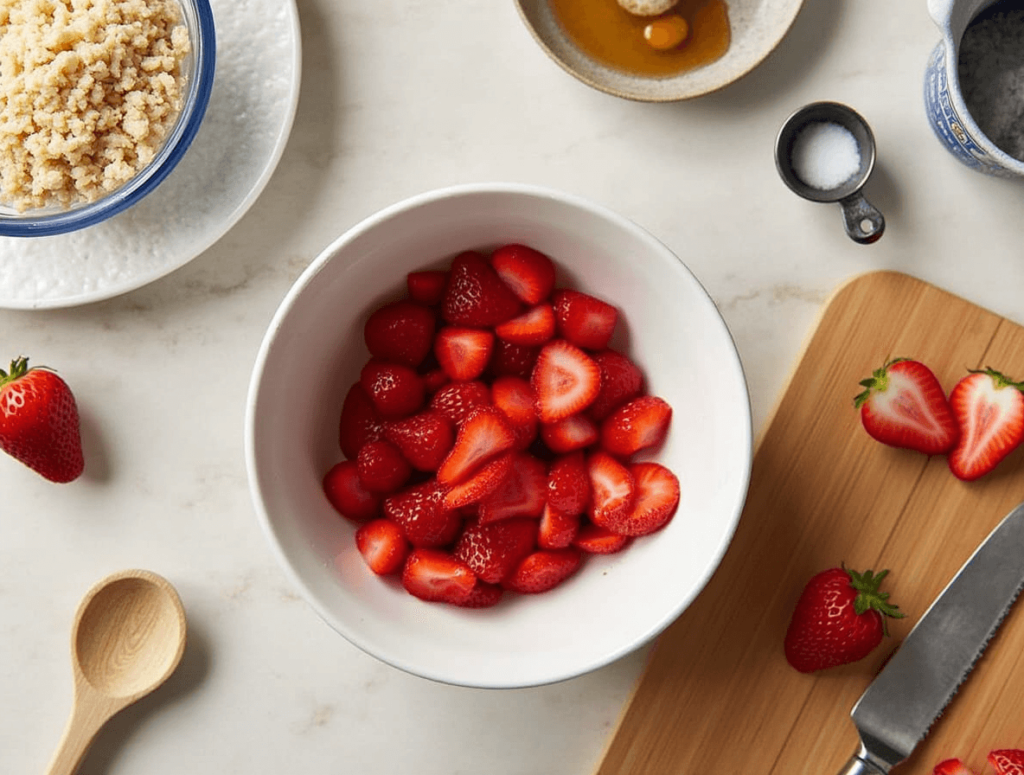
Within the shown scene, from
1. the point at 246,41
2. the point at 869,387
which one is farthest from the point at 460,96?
the point at 869,387

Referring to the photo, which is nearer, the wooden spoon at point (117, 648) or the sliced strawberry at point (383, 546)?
the sliced strawberry at point (383, 546)

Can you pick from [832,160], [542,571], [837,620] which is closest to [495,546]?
[542,571]

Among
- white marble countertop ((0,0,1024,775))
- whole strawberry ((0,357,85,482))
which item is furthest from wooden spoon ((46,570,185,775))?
Result: whole strawberry ((0,357,85,482))

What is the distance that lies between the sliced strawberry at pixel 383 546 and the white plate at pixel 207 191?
15.6 inches

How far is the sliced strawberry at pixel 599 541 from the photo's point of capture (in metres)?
1.00

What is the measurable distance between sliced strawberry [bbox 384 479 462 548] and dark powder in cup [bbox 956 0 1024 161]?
0.77 meters

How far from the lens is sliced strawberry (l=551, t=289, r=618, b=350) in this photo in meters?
1.01

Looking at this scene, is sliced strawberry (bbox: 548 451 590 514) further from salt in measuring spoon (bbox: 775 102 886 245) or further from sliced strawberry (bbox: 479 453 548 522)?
salt in measuring spoon (bbox: 775 102 886 245)

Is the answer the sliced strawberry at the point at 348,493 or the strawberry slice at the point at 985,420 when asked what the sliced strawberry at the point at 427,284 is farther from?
the strawberry slice at the point at 985,420

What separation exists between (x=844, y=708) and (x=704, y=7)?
35.0 inches

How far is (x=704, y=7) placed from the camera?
119cm

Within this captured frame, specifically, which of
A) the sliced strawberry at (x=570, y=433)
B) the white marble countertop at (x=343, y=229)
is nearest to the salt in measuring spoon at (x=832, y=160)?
the white marble countertop at (x=343, y=229)

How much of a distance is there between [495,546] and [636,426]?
20cm

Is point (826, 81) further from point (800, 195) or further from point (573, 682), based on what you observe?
point (573, 682)
